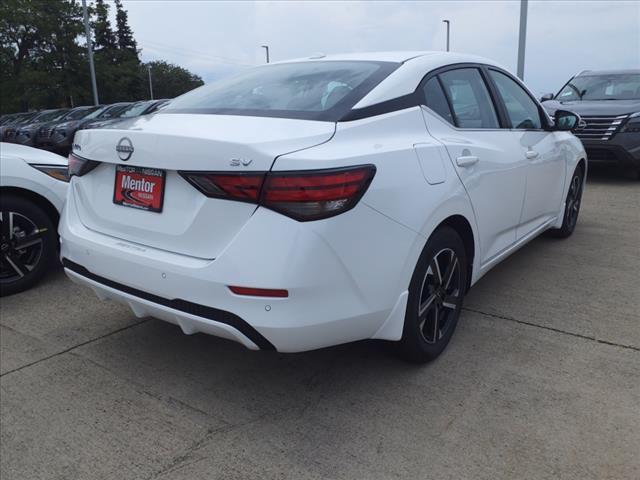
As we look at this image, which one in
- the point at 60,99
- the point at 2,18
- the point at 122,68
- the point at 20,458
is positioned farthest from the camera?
the point at 122,68

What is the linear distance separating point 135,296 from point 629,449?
2.16 m

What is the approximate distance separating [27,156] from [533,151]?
3.75 meters

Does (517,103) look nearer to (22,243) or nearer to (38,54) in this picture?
(22,243)

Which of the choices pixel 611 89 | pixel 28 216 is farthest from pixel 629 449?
pixel 611 89

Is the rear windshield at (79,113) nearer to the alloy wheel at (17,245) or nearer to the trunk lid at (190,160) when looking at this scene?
the alloy wheel at (17,245)

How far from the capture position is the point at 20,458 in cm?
233

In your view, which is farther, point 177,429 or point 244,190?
point 177,429

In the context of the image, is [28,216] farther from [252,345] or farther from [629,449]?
[629,449]

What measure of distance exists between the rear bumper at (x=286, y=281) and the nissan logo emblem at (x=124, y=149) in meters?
0.39

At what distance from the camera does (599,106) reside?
27.4ft

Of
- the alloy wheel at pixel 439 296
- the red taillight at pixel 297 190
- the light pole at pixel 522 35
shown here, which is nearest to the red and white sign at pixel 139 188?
the red taillight at pixel 297 190

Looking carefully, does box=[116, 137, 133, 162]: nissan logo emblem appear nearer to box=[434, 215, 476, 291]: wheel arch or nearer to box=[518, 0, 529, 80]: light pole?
box=[434, 215, 476, 291]: wheel arch

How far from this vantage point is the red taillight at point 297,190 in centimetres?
214

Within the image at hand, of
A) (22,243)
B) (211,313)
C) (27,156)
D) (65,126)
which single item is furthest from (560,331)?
(65,126)
